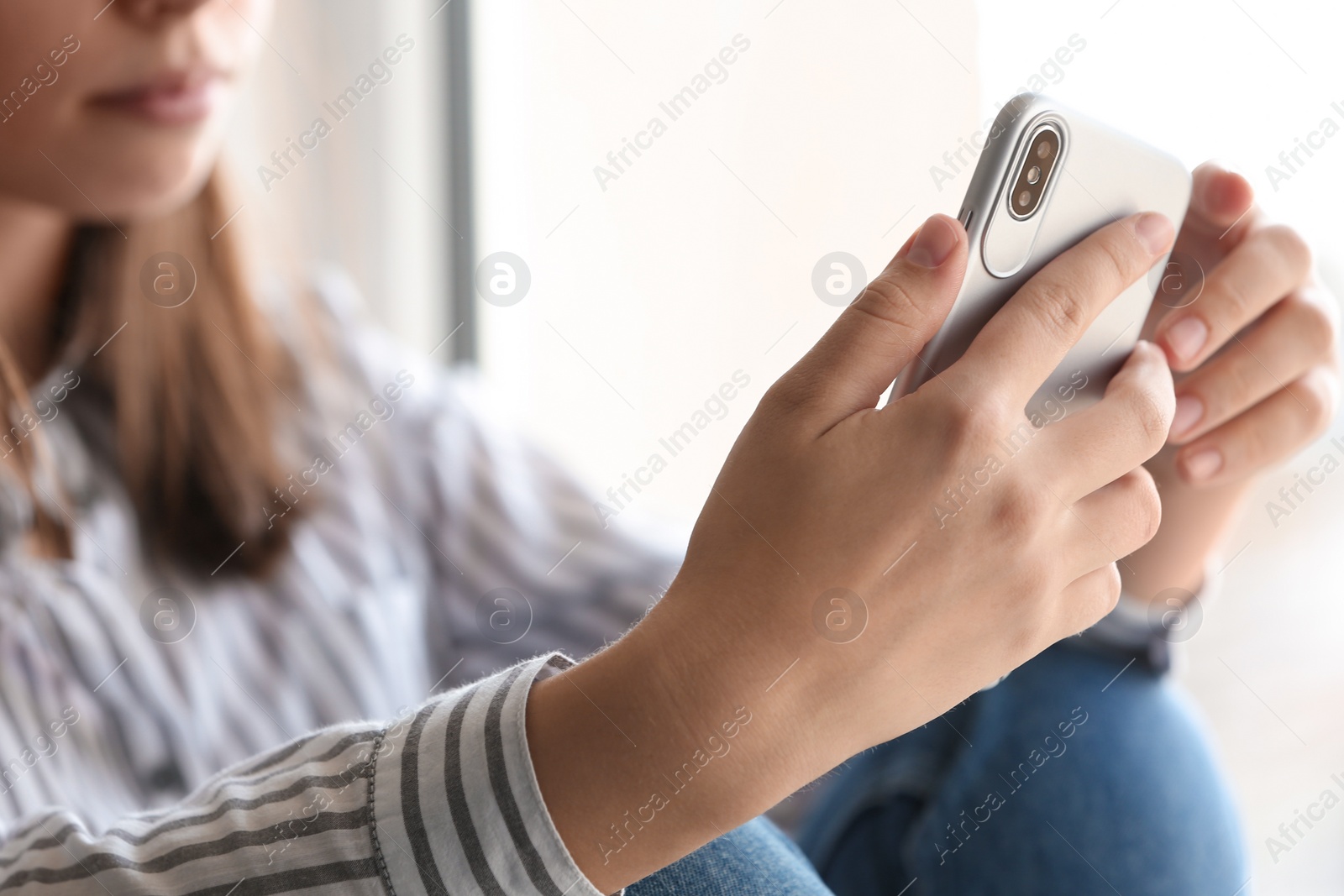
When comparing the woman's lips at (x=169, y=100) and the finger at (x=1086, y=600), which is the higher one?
the woman's lips at (x=169, y=100)

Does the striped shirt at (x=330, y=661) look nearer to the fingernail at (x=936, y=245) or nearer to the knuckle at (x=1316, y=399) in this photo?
the fingernail at (x=936, y=245)

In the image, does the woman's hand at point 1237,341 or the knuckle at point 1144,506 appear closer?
the knuckle at point 1144,506

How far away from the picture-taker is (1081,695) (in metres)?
0.60

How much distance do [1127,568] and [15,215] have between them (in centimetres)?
78

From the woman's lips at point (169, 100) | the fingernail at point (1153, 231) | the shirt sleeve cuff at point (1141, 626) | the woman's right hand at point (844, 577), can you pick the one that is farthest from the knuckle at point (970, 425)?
the woman's lips at point (169, 100)

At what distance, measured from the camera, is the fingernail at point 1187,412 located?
0.53 metres

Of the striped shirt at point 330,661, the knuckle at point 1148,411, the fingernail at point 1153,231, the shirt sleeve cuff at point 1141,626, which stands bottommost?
the shirt sleeve cuff at point 1141,626

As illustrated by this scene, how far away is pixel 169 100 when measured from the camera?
614 millimetres

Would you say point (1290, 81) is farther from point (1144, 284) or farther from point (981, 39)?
point (1144, 284)

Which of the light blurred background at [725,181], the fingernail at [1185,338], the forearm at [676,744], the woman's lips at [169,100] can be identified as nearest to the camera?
the forearm at [676,744]

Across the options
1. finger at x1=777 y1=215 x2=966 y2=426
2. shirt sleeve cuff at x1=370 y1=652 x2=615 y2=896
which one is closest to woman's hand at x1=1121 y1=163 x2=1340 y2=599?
finger at x1=777 y1=215 x2=966 y2=426

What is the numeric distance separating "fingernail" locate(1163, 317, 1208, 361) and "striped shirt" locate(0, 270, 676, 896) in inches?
13.3

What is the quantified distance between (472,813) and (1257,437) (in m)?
0.46

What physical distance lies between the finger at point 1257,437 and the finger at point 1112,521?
191mm
